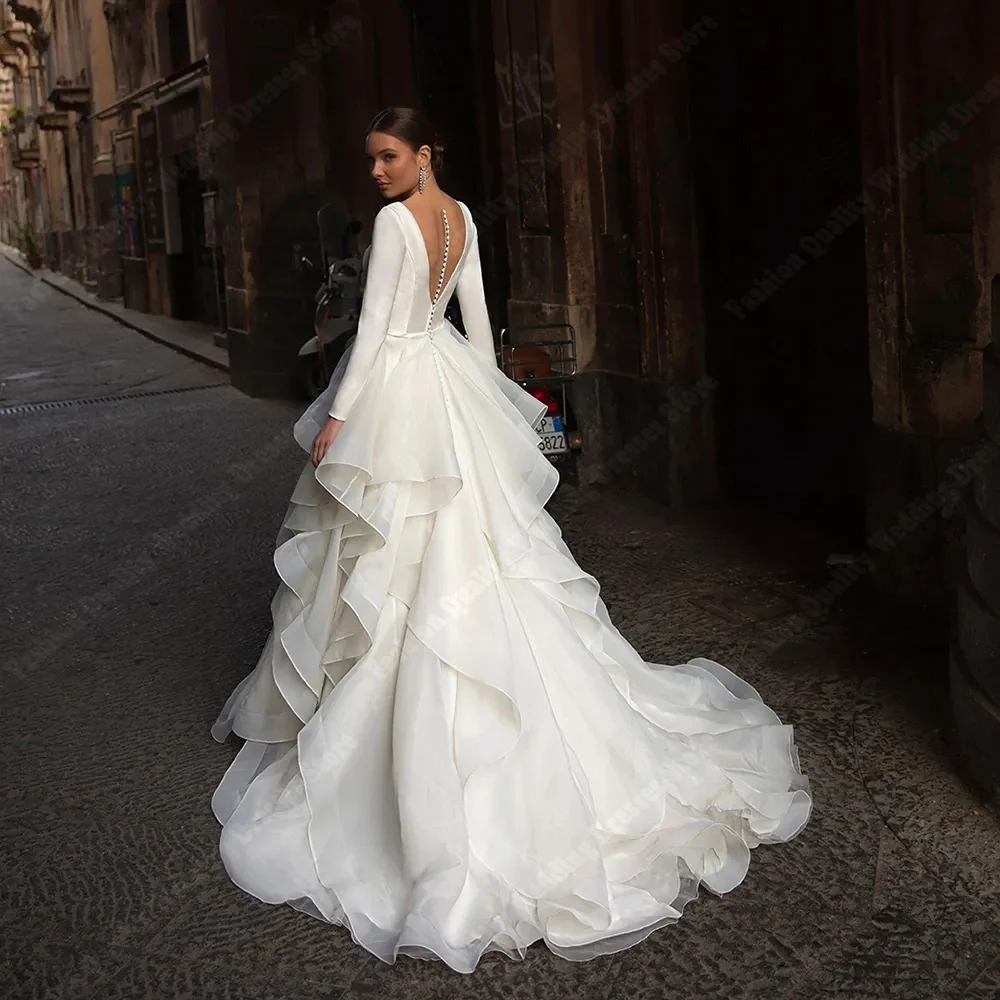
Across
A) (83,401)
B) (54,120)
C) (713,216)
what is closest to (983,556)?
(713,216)

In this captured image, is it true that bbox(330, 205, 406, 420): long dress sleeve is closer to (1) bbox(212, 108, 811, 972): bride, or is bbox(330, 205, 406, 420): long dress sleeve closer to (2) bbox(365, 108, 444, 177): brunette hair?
(1) bbox(212, 108, 811, 972): bride

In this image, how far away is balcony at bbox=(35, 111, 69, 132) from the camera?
33.4 m

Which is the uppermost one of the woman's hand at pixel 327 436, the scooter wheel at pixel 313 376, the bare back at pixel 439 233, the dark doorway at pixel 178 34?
the dark doorway at pixel 178 34

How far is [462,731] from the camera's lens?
3.31 m

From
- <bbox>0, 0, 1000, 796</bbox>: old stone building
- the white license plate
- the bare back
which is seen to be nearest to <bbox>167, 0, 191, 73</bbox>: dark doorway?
<bbox>0, 0, 1000, 796</bbox>: old stone building

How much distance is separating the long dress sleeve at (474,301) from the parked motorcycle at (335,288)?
6.01 m

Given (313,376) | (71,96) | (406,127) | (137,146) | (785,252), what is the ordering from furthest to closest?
(71,96) < (137,146) < (313,376) < (785,252) < (406,127)

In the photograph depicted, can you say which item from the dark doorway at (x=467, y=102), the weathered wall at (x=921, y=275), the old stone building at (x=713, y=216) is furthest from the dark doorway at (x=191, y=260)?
the weathered wall at (x=921, y=275)

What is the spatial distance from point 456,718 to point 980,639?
1.41m

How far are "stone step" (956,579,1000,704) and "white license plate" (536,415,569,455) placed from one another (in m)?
3.25

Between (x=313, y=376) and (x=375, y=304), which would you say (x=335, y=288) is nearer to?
(x=313, y=376)

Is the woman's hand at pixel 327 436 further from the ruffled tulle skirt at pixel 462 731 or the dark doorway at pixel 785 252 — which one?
the dark doorway at pixel 785 252

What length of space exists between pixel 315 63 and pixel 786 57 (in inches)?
254

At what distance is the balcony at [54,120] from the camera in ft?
109
